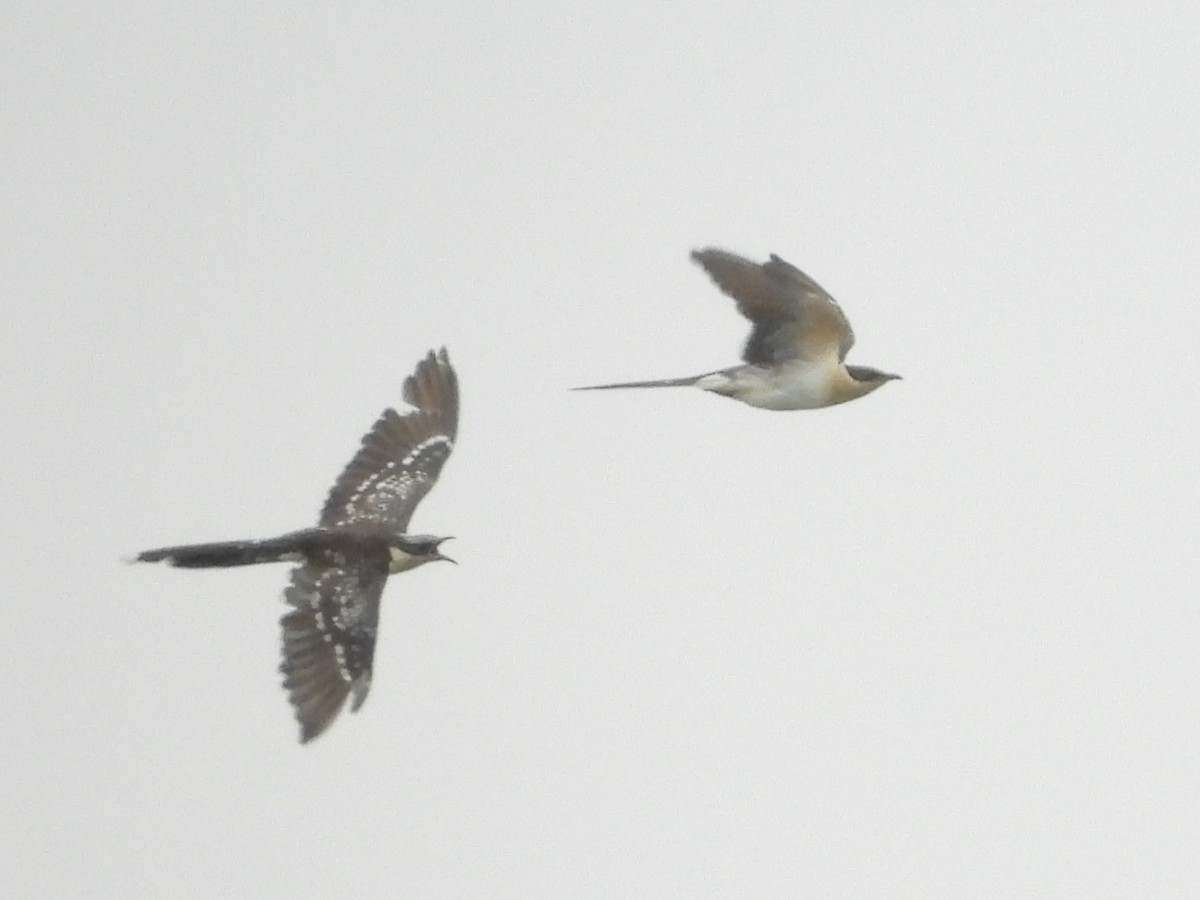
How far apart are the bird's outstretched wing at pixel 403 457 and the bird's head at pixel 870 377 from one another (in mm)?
3451

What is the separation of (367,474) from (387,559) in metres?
1.63

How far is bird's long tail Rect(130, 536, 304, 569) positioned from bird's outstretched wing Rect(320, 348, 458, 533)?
4.80 ft

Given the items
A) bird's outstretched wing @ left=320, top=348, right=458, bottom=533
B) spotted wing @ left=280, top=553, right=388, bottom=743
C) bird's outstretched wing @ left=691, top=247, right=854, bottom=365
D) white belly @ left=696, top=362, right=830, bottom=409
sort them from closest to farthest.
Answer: spotted wing @ left=280, top=553, right=388, bottom=743
bird's outstretched wing @ left=691, top=247, right=854, bottom=365
white belly @ left=696, top=362, right=830, bottom=409
bird's outstretched wing @ left=320, top=348, right=458, bottom=533

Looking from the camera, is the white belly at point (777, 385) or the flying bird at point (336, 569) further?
the white belly at point (777, 385)

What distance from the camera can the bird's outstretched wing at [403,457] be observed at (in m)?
20.9

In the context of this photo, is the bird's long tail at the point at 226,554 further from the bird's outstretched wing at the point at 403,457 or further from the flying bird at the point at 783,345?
the flying bird at the point at 783,345

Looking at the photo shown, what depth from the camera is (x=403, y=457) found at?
2127 cm

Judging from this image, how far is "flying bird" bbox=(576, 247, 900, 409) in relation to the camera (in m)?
18.9

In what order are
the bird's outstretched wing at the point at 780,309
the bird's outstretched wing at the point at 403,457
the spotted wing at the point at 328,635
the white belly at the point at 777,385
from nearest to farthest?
the spotted wing at the point at 328,635, the bird's outstretched wing at the point at 780,309, the white belly at the point at 777,385, the bird's outstretched wing at the point at 403,457

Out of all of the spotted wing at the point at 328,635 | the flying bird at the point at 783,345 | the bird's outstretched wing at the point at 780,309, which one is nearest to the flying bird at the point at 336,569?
the spotted wing at the point at 328,635

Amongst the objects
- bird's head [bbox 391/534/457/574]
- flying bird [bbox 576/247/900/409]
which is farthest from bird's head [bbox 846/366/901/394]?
bird's head [bbox 391/534/457/574]

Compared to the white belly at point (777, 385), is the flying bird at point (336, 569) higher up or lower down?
lower down

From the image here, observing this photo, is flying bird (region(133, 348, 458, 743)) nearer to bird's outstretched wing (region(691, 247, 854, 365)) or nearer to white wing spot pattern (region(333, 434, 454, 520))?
white wing spot pattern (region(333, 434, 454, 520))

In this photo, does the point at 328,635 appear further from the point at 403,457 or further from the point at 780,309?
the point at 780,309
